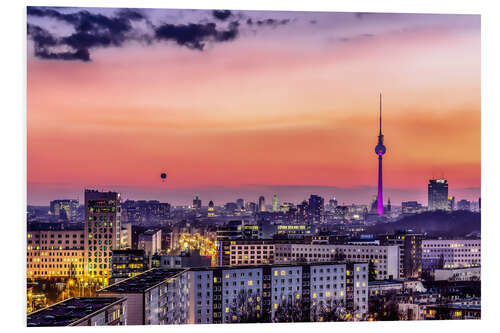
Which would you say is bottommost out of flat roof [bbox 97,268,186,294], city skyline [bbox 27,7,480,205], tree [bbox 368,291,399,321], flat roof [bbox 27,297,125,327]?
tree [bbox 368,291,399,321]

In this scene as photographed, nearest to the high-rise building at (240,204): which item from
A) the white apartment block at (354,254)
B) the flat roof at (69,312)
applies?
the flat roof at (69,312)

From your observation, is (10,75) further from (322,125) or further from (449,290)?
(449,290)

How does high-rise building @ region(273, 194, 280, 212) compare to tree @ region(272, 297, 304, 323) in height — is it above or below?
above

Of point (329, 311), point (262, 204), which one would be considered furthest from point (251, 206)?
point (329, 311)

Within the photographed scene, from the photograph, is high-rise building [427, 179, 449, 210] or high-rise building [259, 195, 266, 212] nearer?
high-rise building [427, 179, 449, 210]

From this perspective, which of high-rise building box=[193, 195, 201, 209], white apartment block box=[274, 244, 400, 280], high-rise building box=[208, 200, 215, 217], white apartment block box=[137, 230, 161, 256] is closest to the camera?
high-rise building box=[193, 195, 201, 209]

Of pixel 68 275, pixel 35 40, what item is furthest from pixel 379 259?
pixel 35 40

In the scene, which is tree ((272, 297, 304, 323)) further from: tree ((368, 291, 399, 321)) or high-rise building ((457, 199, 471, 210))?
high-rise building ((457, 199, 471, 210))

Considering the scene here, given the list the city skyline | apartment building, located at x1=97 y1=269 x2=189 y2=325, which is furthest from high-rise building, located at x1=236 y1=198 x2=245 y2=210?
apartment building, located at x1=97 y1=269 x2=189 y2=325
